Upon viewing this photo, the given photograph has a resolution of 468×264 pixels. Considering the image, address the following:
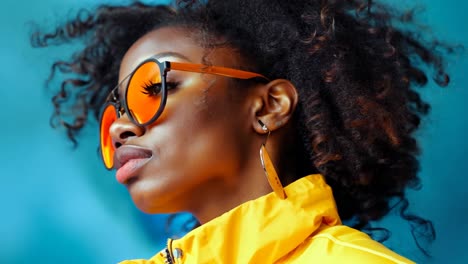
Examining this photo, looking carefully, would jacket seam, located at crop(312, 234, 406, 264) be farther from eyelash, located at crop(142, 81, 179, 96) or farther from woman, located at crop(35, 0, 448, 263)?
eyelash, located at crop(142, 81, 179, 96)

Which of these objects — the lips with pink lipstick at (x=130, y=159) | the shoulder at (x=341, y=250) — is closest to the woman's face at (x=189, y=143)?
the lips with pink lipstick at (x=130, y=159)

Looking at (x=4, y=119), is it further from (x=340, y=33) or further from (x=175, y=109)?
(x=340, y=33)

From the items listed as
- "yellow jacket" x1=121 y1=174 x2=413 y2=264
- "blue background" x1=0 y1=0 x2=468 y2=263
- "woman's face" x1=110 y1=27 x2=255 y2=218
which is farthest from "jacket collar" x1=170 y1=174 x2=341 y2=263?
"blue background" x1=0 y1=0 x2=468 y2=263

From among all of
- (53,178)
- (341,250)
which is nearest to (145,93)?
(341,250)

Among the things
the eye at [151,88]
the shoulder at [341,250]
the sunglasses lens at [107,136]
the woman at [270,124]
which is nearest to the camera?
the shoulder at [341,250]

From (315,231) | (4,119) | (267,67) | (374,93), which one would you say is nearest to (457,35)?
(374,93)

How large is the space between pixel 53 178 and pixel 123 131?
0.62m

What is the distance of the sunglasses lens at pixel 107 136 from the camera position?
1.80 meters

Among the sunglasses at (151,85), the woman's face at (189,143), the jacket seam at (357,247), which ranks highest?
the sunglasses at (151,85)

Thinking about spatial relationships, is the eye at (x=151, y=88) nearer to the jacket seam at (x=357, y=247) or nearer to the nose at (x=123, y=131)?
the nose at (x=123, y=131)

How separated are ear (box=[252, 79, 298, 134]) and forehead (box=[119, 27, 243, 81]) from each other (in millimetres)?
100

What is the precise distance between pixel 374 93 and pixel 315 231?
1.24ft

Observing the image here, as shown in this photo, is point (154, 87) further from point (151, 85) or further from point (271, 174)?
point (271, 174)

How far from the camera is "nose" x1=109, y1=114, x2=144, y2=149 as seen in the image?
1624 mm
